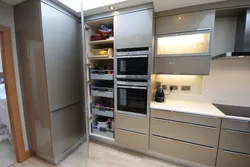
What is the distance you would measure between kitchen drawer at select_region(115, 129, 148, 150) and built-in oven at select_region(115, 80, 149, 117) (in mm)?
319

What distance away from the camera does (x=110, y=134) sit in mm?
1899

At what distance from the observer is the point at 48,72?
4.48 ft

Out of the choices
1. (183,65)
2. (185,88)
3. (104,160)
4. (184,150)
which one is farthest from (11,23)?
(184,150)

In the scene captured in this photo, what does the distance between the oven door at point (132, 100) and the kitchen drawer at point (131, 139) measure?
1.06ft

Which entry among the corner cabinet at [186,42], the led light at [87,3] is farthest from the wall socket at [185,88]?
the led light at [87,3]

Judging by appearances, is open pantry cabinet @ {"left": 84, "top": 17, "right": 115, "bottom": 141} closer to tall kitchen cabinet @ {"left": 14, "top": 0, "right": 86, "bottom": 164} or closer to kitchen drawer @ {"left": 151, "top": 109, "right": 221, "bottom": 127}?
tall kitchen cabinet @ {"left": 14, "top": 0, "right": 86, "bottom": 164}

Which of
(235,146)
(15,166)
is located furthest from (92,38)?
(235,146)

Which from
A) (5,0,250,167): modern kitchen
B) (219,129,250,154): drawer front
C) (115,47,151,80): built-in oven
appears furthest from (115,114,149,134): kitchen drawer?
(219,129,250,154): drawer front

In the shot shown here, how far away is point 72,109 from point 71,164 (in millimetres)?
765

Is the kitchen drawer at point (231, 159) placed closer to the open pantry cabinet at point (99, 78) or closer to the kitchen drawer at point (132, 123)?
the kitchen drawer at point (132, 123)

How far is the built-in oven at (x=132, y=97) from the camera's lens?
1.56 meters

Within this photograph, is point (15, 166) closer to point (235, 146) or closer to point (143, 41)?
point (143, 41)

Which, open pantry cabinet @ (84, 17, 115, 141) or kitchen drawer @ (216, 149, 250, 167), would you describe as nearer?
kitchen drawer @ (216, 149, 250, 167)

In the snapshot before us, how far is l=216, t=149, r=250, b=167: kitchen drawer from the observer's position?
4.14ft
